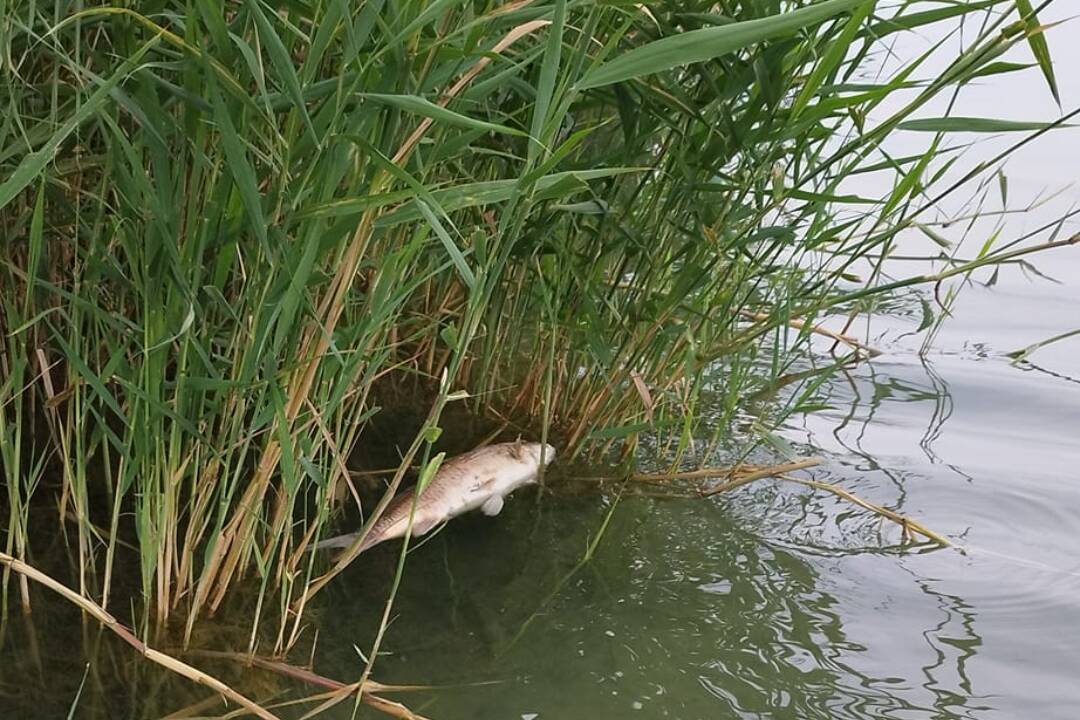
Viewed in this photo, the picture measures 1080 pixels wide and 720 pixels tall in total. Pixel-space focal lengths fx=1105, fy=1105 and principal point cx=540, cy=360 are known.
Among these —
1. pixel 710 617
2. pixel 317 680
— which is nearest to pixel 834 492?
pixel 710 617

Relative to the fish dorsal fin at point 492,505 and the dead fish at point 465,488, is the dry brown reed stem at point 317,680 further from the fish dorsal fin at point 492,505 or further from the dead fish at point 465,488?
the fish dorsal fin at point 492,505

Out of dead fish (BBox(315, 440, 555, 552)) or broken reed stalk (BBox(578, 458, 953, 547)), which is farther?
broken reed stalk (BBox(578, 458, 953, 547))

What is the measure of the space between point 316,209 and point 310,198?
49mm

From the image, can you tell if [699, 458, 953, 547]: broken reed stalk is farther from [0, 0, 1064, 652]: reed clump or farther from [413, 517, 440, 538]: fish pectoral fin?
[413, 517, 440, 538]: fish pectoral fin

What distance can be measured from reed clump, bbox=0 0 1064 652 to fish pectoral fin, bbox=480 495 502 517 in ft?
0.48

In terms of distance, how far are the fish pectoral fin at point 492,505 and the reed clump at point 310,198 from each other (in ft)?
0.48

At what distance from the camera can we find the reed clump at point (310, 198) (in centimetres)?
118

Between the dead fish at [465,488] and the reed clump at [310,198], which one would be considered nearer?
the reed clump at [310,198]

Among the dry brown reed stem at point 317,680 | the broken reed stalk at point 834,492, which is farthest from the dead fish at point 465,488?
the broken reed stalk at point 834,492

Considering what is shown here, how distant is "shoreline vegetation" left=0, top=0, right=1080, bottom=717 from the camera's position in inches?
46.8

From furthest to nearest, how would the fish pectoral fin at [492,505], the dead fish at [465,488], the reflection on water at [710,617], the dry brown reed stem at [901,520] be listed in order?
the dry brown reed stem at [901,520]
the fish pectoral fin at [492,505]
the dead fish at [465,488]
the reflection on water at [710,617]

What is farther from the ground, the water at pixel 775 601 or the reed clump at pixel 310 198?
the reed clump at pixel 310 198

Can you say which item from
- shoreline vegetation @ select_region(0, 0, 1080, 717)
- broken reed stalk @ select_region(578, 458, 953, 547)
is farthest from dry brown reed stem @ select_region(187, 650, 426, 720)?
broken reed stalk @ select_region(578, 458, 953, 547)

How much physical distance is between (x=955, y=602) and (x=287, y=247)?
1.38 meters
